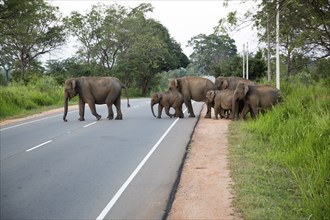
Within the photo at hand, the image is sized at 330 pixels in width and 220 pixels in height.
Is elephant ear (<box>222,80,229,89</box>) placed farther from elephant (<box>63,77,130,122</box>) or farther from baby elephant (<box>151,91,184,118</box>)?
elephant (<box>63,77,130,122</box>)

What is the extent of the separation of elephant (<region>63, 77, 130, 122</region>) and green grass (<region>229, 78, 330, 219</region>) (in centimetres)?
725

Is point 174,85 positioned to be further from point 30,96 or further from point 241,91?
point 30,96

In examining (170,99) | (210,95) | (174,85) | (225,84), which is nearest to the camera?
(210,95)

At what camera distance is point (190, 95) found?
20844mm

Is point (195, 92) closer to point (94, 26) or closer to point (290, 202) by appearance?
point (290, 202)

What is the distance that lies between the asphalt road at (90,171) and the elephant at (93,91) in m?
3.28

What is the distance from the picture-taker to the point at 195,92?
2081 cm

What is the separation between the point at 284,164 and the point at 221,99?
31.4 feet

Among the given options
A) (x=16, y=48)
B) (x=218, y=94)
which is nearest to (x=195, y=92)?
(x=218, y=94)

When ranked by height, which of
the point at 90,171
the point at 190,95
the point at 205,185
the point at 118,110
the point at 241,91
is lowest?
the point at 205,185

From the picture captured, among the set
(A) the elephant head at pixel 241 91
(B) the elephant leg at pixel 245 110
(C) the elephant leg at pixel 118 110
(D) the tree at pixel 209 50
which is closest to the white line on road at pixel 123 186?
(A) the elephant head at pixel 241 91

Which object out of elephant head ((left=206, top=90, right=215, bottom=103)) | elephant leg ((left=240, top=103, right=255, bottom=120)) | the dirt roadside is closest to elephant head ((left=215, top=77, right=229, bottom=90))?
elephant head ((left=206, top=90, right=215, bottom=103))

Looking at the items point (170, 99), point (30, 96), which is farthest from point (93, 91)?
point (30, 96)

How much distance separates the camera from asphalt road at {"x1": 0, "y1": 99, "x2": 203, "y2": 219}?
23.0 feet
